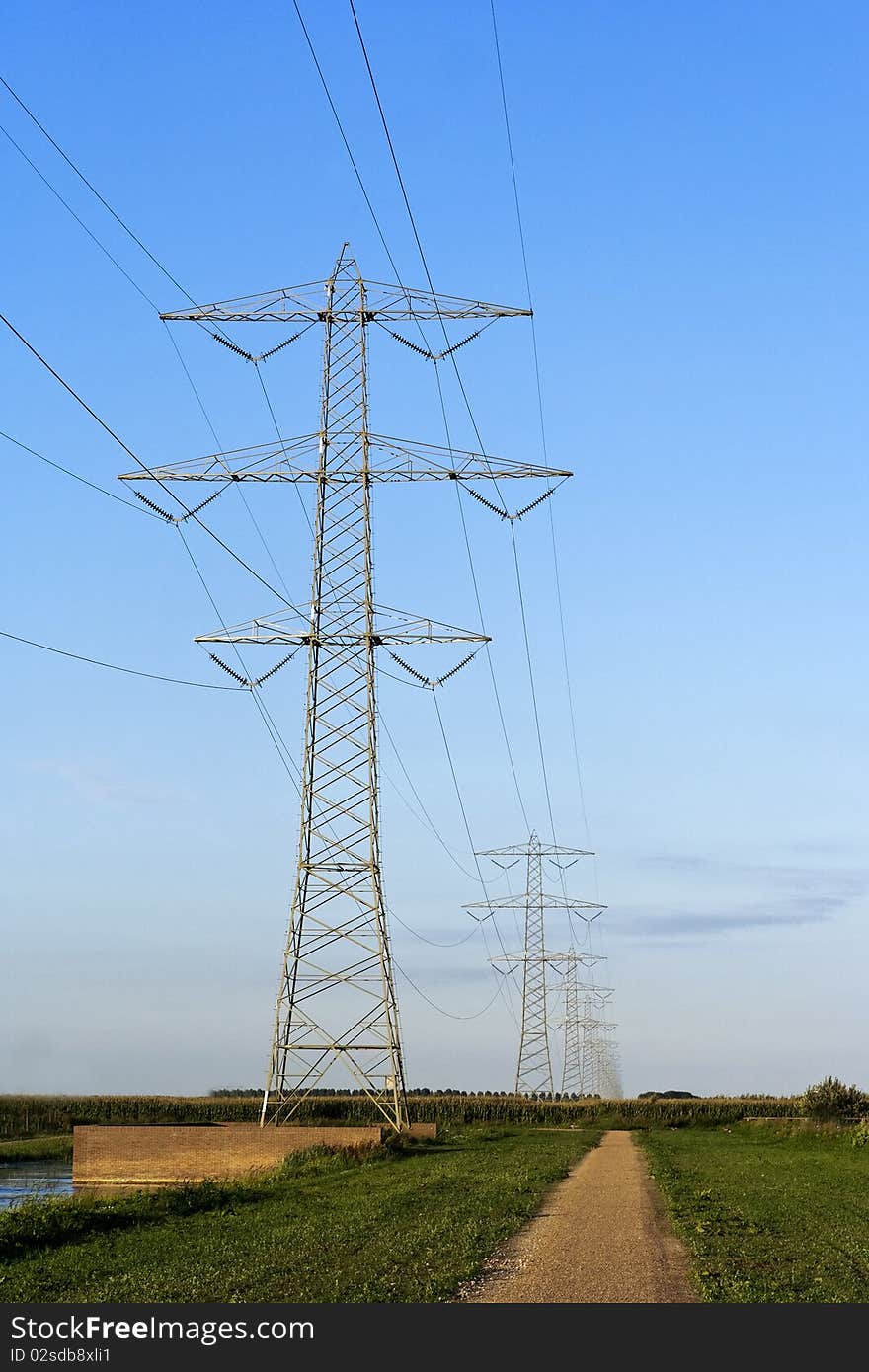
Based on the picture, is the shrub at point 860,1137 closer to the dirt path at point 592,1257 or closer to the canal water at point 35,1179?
the dirt path at point 592,1257

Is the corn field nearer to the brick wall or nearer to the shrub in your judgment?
the shrub

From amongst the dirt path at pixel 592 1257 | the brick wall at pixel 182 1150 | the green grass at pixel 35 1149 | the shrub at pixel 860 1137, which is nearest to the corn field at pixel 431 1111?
the green grass at pixel 35 1149

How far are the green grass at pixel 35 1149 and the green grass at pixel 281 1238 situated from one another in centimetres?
2971

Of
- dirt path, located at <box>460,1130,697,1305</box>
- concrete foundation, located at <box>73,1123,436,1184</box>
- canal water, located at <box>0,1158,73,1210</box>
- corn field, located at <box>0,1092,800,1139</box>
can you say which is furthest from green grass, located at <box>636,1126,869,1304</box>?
corn field, located at <box>0,1092,800,1139</box>

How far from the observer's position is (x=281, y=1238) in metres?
18.2

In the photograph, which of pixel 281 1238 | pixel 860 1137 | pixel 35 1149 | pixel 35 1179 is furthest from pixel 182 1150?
pixel 35 1149

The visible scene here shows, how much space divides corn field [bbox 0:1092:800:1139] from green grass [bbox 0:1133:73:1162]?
29.2ft

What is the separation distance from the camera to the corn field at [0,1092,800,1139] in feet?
260

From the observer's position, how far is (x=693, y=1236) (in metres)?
18.4

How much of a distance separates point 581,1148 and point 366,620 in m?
19.9

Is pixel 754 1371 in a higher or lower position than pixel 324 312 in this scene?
lower

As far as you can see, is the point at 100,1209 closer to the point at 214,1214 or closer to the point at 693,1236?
the point at 214,1214

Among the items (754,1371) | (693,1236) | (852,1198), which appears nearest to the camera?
(754,1371)

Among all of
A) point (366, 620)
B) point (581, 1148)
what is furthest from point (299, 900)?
point (581, 1148)
